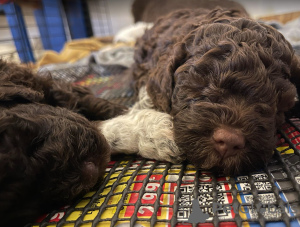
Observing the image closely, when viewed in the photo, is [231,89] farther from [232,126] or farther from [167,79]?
[167,79]

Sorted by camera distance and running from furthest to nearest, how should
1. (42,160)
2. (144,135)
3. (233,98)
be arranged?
(144,135), (233,98), (42,160)

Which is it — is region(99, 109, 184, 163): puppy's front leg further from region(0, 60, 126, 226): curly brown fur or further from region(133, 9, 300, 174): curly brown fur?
region(0, 60, 126, 226): curly brown fur

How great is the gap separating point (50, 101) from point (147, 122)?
691 millimetres

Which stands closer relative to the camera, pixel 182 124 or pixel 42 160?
pixel 42 160

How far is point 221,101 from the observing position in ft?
4.03

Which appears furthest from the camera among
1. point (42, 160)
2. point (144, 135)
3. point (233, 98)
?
point (144, 135)

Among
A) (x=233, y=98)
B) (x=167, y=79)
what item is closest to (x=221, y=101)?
(x=233, y=98)

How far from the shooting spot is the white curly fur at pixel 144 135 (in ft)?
4.63

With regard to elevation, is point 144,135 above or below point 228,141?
below

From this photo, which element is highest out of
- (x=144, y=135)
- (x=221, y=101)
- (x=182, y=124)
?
(x=221, y=101)

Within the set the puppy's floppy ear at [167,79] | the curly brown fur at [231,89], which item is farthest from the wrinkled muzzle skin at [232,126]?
the puppy's floppy ear at [167,79]

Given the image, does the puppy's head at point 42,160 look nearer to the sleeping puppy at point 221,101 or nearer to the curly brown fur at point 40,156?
the curly brown fur at point 40,156

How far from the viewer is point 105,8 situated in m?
9.95

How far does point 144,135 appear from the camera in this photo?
156 cm
